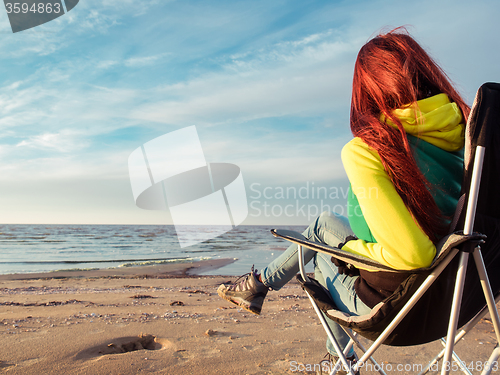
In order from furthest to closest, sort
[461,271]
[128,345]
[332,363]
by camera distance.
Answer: [128,345] < [332,363] < [461,271]

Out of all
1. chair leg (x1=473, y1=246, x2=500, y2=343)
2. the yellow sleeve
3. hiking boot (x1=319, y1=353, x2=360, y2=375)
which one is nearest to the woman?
the yellow sleeve

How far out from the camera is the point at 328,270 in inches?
66.2

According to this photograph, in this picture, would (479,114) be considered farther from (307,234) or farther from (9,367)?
(9,367)

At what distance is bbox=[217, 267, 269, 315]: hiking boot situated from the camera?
2055 mm

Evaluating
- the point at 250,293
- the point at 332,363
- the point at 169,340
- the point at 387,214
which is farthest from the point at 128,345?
the point at 387,214

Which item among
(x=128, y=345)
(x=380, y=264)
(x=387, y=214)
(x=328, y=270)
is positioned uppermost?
(x=387, y=214)

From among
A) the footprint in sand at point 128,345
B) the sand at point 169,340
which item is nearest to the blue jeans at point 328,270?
the sand at point 169,340

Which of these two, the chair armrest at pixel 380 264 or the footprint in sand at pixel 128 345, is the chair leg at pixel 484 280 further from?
the footprint in sand at pixel 128 345

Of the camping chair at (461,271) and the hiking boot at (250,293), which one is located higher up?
the camping chair at (461,271)

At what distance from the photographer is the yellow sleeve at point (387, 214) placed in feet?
3.50

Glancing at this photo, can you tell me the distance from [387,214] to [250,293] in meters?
1.27

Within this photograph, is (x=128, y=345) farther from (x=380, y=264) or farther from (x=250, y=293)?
(x=380, y=264)

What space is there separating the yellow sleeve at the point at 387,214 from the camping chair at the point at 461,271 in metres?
0.06

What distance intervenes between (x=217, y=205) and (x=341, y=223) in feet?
17.5
